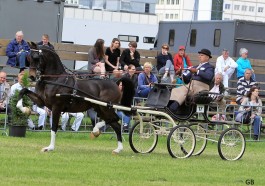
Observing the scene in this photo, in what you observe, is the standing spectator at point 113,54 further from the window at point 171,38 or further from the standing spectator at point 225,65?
the window at point 171,38

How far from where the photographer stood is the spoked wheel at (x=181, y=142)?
688 inches

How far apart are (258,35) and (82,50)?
9077 millimetres

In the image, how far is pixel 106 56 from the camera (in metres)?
22.6

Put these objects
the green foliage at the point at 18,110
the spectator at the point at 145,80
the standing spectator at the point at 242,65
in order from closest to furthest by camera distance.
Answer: the green foliage at the point at 18,110 < the spectator at the point at 145,80 < the standing spectator at the point at 242,65

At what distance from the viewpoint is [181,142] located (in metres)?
17.6

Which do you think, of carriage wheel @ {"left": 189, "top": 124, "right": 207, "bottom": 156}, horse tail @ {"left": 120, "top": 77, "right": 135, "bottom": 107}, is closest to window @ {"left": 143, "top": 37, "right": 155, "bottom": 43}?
carriage wheel @ {"left": 189, "top": 124, "right": 207, "bottom": 156}

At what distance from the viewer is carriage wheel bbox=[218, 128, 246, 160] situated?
1809 centimetres

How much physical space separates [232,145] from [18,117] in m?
4.75

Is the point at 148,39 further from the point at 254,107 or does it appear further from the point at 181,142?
the point at 181,142

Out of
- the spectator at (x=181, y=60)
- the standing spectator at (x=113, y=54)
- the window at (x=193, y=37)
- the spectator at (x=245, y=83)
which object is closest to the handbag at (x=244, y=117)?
the spectator at (x=245, y=83)

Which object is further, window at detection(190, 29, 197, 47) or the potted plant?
window at detection(190, 29, 197, 47)

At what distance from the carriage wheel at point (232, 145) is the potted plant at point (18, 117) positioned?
4.44 m

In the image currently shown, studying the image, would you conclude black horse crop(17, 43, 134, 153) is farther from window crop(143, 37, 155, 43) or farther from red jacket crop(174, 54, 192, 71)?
window crop(143, 37, 155, 43)

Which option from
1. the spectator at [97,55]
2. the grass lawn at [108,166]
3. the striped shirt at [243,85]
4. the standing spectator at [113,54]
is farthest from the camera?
the striped shirt at [243,85]
